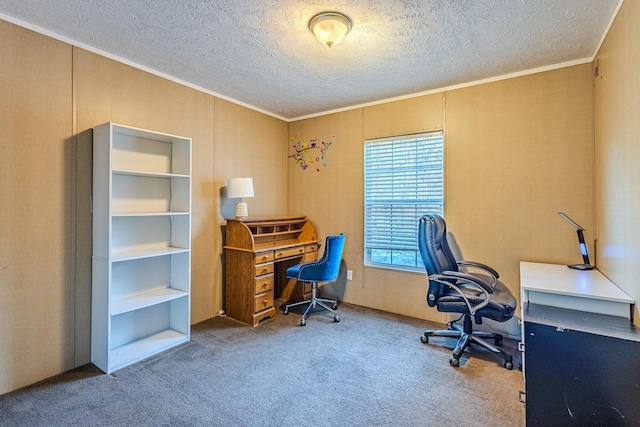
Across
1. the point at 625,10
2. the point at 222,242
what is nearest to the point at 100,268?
the point at 222,242

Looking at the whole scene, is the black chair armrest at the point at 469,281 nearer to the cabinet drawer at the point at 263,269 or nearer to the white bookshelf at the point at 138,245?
the cabinet drawer at the point at 263,269

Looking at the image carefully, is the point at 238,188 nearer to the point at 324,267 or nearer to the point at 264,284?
the point at 264,284

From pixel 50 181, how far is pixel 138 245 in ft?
2.67

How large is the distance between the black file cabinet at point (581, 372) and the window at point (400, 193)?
182 centimetres

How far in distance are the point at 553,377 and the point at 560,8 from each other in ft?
7.13

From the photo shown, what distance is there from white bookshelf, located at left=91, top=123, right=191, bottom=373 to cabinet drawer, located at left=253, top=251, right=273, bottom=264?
670 millimetres

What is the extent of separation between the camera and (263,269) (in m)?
3.33

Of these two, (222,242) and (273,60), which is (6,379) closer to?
(222,242)

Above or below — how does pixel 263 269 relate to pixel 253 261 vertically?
below

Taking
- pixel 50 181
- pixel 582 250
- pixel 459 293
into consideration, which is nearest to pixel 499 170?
pixel 582 250

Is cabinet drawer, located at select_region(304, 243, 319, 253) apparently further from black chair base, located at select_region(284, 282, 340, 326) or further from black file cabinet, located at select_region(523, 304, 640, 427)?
black file cabinet, located at select_region(523, 304, 640, 427)

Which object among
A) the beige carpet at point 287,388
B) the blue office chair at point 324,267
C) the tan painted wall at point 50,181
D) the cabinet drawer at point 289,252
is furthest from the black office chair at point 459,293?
the tan painted wall at point 50,181

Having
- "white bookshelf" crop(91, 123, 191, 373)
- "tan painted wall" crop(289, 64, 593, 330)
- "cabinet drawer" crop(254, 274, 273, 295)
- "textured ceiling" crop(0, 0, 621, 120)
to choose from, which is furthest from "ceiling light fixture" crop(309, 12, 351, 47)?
"cabinet drawer" crop(254, 274, 273, 295)

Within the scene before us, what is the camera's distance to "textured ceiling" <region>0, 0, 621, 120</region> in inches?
76.2
